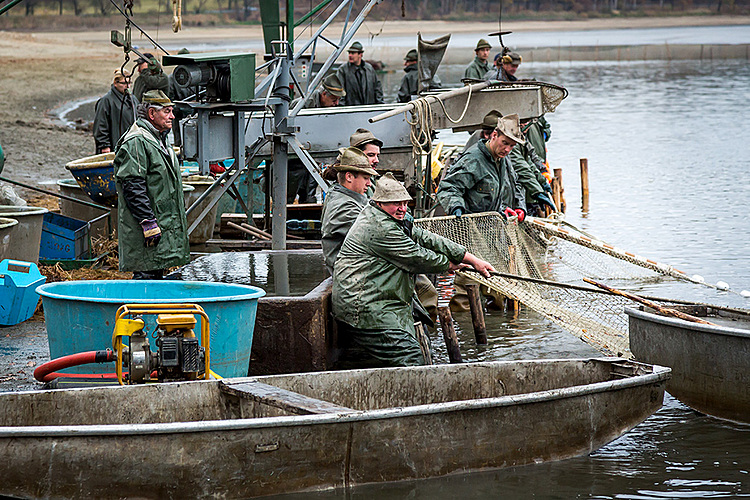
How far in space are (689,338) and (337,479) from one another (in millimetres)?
2631

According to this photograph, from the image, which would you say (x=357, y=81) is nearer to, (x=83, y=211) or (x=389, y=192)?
(x=83, y=211)

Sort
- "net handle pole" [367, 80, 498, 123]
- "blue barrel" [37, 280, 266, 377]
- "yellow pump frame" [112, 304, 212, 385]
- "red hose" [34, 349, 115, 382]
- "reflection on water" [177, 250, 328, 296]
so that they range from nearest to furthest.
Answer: "yellow pump frame" [112, 304, 212, 385] < "red hose" [34, 349, 115, 382] < "blue barrel" [37, 280, 266, 377] < "reflection on water" [177, 250, 328, 296] < "net handle pole" [367, 80, 498, 123]

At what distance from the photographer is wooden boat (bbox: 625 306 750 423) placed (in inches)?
257

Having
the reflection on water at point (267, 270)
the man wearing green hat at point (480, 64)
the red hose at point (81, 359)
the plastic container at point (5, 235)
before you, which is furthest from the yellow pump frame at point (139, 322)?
the man wearing green hat at point (480, 64)

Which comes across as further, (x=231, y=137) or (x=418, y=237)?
(x=231, y=137)

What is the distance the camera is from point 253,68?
28.7 feet

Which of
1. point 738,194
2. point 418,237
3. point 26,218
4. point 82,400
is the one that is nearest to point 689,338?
point 418,237

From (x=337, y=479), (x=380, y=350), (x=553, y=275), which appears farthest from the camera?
(x=553, y=275)

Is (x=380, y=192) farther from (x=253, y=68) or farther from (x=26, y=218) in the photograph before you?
(x=26, y=218)

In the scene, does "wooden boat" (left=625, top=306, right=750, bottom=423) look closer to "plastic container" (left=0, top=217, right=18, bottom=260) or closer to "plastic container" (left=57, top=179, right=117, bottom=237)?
"plastic container" (left=0, top=217, right=18, bottom=260)

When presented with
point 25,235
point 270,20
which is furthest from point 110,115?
point 25,235

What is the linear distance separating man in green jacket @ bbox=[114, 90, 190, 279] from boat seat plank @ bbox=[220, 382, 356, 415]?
1.99 metres

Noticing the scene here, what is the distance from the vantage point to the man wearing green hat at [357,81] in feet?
49.6

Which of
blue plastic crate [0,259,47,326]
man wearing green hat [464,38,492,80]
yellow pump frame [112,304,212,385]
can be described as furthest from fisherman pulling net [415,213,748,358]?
man wearing green hat [464,38,492,80]
